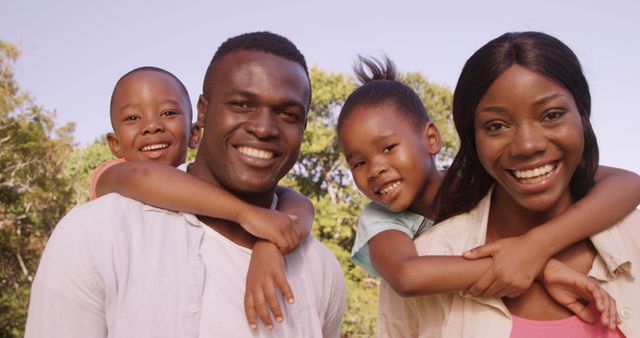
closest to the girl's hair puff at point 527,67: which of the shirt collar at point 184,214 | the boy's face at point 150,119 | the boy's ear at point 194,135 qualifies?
the shirt collar at point 184,214

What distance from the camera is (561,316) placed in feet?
7.77

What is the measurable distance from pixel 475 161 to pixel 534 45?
1.78ft

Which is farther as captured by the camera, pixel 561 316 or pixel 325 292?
pixel 325 292

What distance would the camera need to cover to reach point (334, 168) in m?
21.2

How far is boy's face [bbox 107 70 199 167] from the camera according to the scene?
12.9 ft

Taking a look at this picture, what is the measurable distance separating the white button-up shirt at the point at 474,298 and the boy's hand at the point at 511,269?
0.28 feet

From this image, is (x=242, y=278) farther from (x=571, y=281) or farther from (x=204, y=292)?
(x=571, y=281)

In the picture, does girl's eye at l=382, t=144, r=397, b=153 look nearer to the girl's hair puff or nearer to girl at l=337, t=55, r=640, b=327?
girl at l=337, t=55, r=640, b=327

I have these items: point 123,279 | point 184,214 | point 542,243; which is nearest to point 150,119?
point 184,214

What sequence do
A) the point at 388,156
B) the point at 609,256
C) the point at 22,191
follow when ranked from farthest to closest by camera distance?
the point at 22,191, the point at 388,156, the point at 609,256

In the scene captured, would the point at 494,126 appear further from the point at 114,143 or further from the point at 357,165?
the point at 114,143

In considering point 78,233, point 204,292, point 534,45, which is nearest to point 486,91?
point 534,45

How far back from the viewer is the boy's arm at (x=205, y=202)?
2.39 m

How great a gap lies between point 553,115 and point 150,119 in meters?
2.51
